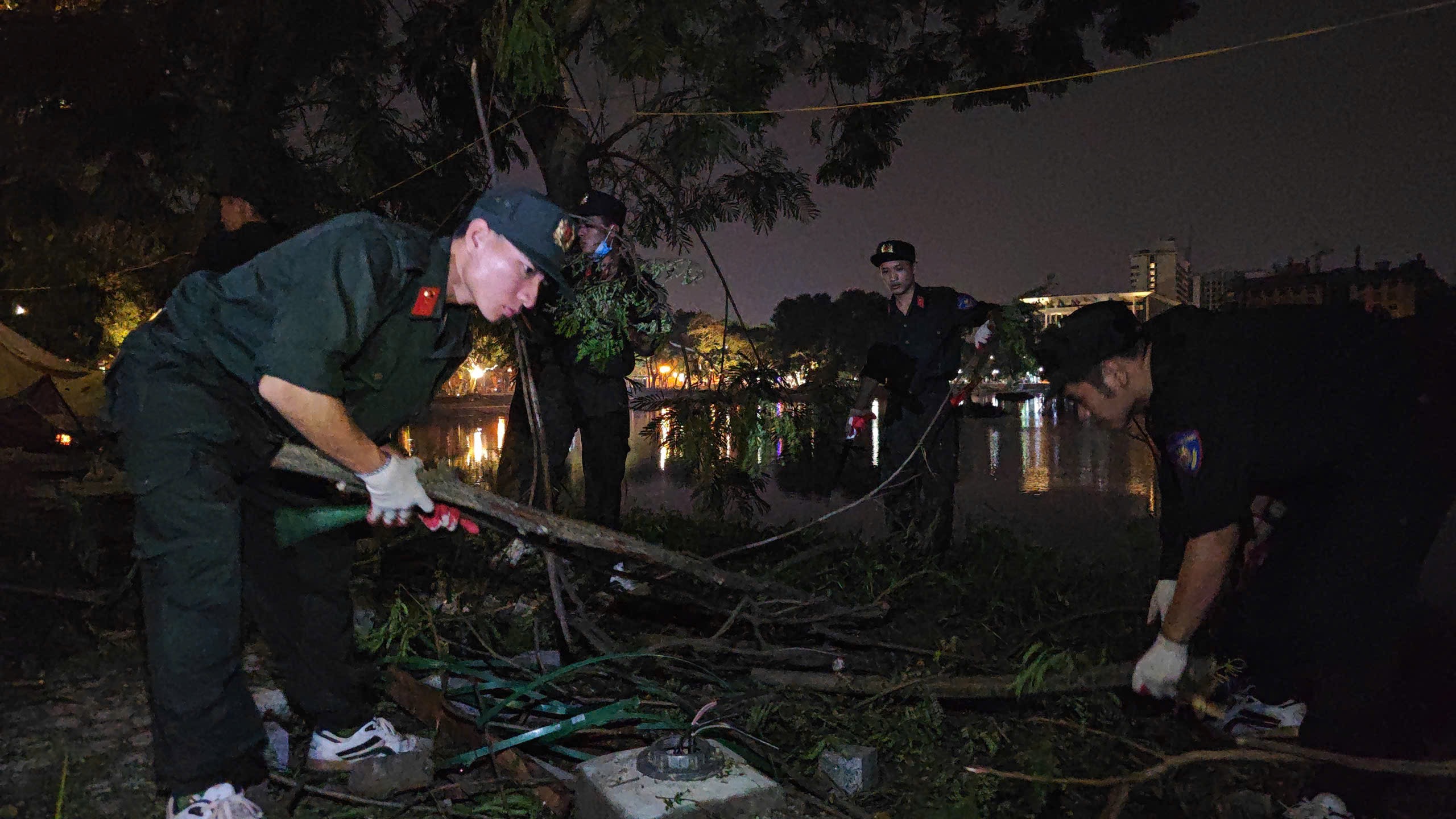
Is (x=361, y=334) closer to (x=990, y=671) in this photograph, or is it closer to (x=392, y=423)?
(x=392, y=423)

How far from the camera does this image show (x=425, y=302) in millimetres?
2273

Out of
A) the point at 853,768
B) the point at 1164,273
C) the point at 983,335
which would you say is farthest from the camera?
the point at 1164,273

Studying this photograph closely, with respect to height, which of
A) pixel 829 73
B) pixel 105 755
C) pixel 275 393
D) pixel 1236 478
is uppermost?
pixel 829 73

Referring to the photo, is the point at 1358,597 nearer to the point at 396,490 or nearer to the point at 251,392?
the point at 396,490

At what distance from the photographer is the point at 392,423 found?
249 centimetres

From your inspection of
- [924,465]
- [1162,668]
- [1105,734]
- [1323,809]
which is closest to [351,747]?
[1105,734]

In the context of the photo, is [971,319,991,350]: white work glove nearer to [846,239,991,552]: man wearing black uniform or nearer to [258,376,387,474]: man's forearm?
[846,239,991,552]: man wearing black uniform

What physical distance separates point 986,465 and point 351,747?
10.3m

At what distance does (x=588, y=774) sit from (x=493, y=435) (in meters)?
18.0

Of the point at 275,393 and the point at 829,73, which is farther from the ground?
the point at 829,73

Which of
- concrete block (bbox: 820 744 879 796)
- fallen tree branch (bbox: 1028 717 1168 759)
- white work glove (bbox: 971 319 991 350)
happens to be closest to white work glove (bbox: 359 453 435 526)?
concrete block (bbox: 820 744 879 796)

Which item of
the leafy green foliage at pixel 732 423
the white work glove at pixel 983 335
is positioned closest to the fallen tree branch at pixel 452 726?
the leafy green foliage at pixel 732 423

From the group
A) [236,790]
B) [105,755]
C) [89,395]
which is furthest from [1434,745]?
[89,395]

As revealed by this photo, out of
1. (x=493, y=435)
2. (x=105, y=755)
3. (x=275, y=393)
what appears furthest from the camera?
(x=493, y=435)
